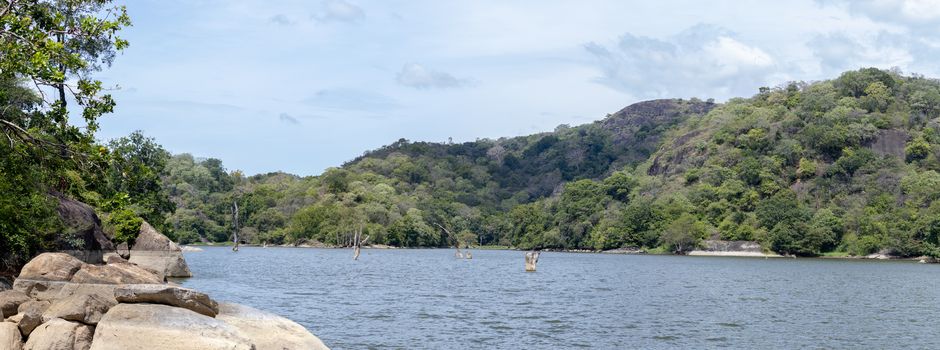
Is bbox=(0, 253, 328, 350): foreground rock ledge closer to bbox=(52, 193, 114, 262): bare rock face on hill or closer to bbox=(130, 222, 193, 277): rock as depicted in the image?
bbox=(52, 193, 114, 262): bare rock face on hill

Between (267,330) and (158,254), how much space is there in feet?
117

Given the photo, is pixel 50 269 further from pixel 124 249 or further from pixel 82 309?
pixel 124 249

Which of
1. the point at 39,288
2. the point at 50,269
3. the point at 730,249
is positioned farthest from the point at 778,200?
the point at 39,288

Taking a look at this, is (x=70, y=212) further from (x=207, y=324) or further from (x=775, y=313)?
(x=775, y=313)

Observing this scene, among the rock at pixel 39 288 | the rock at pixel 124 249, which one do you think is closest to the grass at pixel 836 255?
the rock at pixel 124 249

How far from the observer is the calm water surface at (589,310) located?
32250 mm

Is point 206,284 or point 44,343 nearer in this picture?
point 44,343

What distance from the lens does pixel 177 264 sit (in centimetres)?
5262

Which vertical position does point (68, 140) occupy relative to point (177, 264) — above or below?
above

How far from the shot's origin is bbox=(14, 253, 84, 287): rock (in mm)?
21156

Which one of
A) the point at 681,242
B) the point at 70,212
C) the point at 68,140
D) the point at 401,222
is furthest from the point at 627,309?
the point at 401,222

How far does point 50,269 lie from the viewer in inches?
836

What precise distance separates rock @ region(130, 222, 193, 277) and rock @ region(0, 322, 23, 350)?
108ft

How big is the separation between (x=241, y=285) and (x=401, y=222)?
136 meters
